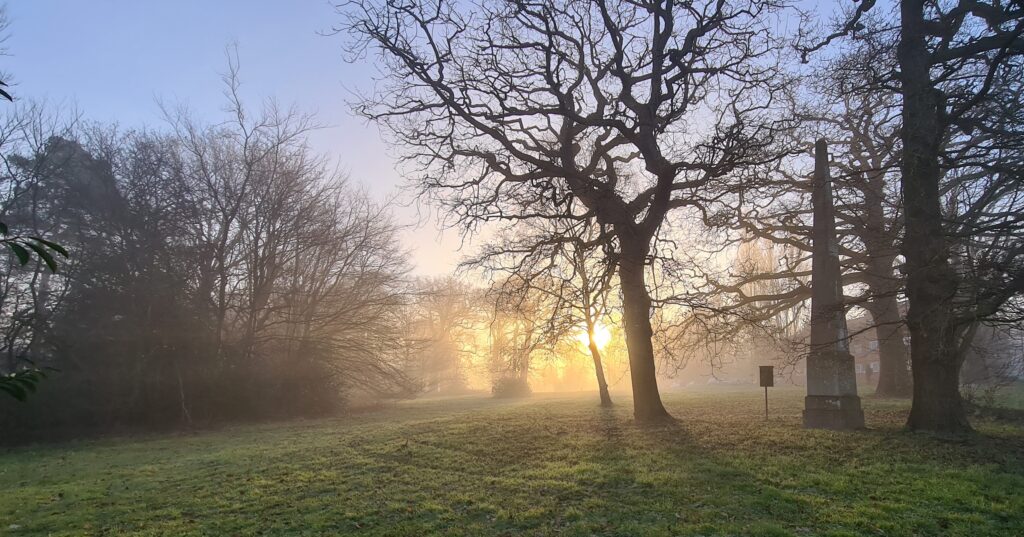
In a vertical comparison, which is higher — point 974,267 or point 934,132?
point 934,132

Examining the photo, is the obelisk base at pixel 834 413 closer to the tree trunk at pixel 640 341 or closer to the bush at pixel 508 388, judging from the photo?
the tree trunk at pixel 640 341

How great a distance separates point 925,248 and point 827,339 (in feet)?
12.5

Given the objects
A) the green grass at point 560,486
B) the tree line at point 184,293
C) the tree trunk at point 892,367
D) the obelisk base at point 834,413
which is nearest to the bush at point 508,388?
the tree line at point 184,293

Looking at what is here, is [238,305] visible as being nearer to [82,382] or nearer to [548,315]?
[82,382]

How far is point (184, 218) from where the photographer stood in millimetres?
22484

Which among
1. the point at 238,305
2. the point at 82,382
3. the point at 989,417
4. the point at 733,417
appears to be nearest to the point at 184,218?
the point at 238,305

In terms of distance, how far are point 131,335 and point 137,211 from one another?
480 centimetres

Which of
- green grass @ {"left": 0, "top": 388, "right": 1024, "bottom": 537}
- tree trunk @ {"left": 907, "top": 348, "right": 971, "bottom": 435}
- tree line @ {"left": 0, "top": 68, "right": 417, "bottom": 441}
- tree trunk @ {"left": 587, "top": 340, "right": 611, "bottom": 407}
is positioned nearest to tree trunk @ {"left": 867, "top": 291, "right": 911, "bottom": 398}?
green grass @ {"left": 0, "top": 388, "right": 1024, "bottom": 537}

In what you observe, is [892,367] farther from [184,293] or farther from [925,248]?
[184,293]

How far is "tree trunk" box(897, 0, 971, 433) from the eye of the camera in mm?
10023

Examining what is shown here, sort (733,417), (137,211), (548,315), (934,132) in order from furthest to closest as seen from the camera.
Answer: (137,211)
(548,315)
(733,417)
(934,132)

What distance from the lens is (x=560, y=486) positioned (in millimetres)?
8242

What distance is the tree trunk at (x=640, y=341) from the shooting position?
46.4 ft

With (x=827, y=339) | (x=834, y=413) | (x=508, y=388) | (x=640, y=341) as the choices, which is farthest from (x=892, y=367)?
(x=508, y=388)
